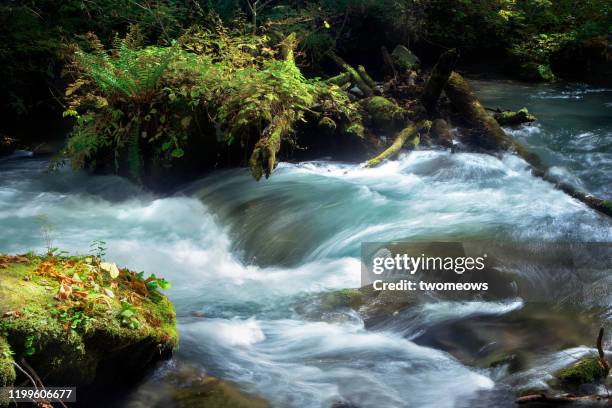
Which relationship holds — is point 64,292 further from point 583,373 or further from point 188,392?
point 583,373

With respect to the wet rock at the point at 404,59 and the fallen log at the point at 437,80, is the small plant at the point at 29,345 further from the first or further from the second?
the wet rock at the point at 404,59

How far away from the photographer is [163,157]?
9.05 m

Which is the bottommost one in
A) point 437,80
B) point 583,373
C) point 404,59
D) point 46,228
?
point 583,373

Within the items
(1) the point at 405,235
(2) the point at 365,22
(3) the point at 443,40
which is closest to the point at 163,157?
(1) the point at 405,235

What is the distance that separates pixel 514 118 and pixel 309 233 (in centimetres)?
574

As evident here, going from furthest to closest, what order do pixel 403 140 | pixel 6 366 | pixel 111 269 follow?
pixel 403 140 < pixel 111 269 < pixel 6 366

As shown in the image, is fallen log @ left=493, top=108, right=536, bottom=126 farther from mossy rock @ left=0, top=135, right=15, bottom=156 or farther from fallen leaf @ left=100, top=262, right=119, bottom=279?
mossy rock @ left=0, top=135, right=15, bottom=156

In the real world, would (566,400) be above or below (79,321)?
below

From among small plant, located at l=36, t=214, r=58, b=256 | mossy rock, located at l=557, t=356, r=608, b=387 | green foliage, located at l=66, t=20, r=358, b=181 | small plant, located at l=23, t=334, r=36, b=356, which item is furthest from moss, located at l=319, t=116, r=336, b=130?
small plant, located at l=23, t=334, r=36, b=356

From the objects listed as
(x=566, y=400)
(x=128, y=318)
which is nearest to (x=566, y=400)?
(x=566, y=400)

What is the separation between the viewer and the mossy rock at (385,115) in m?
10.1

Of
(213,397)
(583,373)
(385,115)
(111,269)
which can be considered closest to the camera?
(213,397)

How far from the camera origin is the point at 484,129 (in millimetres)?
10125

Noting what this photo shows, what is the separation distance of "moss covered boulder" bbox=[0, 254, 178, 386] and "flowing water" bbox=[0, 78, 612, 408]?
1.06 feet
